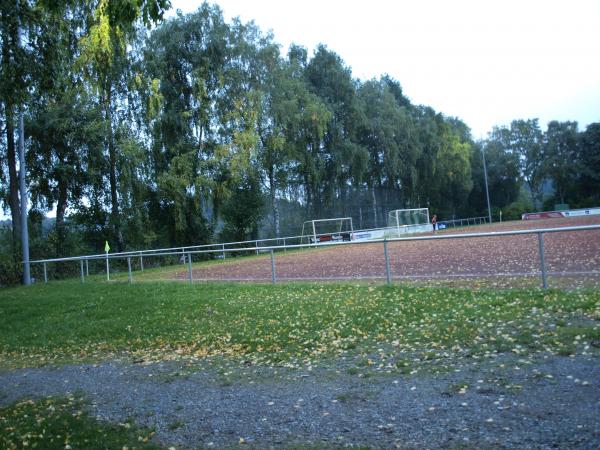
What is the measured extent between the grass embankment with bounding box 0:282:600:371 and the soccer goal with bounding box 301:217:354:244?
27.3 m

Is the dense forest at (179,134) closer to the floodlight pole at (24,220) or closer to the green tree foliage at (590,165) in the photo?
the floodlight pole at (24,220)

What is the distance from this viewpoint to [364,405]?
507cm

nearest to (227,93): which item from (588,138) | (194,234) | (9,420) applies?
(194,234)

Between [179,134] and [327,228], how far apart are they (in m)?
15.6

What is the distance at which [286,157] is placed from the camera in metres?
41.2

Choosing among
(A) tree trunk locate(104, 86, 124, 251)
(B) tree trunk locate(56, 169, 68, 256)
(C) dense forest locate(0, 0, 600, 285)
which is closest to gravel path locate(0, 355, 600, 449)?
(C) dense forest locate(0, 0, 600, 285)

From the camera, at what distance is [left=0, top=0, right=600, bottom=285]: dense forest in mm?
23844

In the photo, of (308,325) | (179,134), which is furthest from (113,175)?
(308,325)

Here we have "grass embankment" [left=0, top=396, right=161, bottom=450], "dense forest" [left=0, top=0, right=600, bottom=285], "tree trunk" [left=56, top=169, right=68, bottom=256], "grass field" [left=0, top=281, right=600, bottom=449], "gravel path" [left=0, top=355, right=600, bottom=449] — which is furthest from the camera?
"tree trunk" [left=56, top=169, right=68, bottom=256]

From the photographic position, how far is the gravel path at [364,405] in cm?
416

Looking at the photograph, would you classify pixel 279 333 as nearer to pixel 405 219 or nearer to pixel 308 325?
pixel 308 325

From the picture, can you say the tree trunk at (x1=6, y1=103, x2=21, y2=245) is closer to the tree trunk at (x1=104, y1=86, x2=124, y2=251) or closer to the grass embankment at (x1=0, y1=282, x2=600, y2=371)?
the tree trunk at (x1=104, y1=86, x2=124, y2=251)

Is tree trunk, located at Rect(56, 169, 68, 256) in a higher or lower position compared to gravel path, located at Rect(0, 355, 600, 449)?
higher

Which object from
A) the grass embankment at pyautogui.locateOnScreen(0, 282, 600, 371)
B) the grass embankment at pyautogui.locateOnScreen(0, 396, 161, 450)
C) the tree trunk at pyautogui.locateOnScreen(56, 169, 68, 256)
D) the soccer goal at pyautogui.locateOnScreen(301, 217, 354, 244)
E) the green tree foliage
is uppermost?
the green tree foliage
